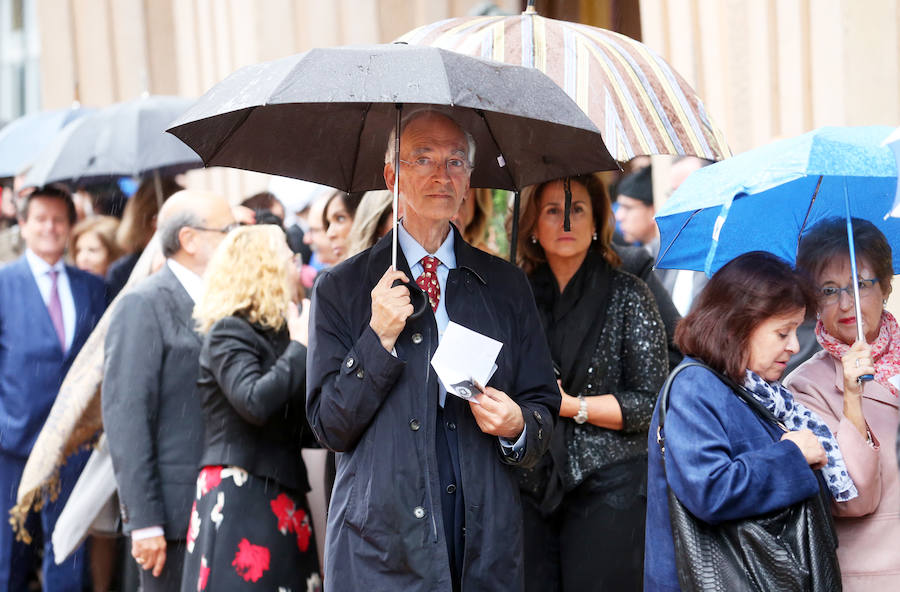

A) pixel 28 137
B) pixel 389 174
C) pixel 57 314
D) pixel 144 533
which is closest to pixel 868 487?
pixel 389 174

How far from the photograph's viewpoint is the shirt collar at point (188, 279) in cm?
503

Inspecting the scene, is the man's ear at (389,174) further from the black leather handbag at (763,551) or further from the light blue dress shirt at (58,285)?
the light blue dress shirt at (58,285)

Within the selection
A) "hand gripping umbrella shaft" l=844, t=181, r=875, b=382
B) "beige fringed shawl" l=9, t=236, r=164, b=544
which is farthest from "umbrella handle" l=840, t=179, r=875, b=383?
"beige fringed shawl" l=9, t=236, r=164, b=544

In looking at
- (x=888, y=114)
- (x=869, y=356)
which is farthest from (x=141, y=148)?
(x=869, y=356)

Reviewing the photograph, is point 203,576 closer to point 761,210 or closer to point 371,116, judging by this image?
point 371,116

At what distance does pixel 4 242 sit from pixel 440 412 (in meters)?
6.35

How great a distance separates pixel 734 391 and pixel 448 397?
32.1 inches

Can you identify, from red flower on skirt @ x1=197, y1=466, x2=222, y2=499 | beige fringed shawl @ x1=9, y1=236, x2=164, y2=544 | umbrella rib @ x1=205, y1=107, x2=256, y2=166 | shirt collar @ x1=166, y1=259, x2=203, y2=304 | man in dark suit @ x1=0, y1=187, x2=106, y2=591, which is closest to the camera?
umbrella rib @ x1=205, y1=107, x2=256, y2=166

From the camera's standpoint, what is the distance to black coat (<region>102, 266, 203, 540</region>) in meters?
4.71

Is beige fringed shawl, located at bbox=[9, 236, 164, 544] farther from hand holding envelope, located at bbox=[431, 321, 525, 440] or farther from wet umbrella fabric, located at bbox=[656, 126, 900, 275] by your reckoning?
wet umbrella fabric, located at bbox=[656, 126, 900, 275]

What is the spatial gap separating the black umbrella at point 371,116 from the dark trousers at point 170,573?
181 cm

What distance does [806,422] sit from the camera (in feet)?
11.1

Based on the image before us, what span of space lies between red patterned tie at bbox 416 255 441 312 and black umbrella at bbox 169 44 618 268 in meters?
0.46

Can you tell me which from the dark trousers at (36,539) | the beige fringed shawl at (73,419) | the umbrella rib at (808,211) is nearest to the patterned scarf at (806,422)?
the umbrella rib at (808,211)
